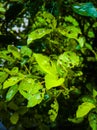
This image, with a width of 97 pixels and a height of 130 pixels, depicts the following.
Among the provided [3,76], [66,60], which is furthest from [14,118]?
[66,60]

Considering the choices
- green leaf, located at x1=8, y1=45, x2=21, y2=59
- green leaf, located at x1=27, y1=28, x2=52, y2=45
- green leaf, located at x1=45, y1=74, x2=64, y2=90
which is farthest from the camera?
green leaf, located at x1=8, y1=45, x2=21, y2=59

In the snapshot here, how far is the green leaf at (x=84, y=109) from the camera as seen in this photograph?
3.24 feet

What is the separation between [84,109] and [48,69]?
7.0 inches

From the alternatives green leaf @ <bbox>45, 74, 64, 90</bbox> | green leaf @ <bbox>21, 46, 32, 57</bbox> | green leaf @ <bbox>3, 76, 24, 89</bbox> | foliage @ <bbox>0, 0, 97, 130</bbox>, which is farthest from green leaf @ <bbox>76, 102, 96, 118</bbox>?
green leaf @ <bbox>21, 46, 32, 57</bbox>

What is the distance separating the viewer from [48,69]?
100 cm

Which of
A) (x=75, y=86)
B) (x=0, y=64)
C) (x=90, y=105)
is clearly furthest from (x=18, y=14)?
(x=90, y=105)

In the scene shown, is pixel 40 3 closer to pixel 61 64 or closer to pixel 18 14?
pixel 18 14

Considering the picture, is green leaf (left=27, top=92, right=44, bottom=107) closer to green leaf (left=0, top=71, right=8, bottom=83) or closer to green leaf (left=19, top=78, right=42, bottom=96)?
green leaf (left=19, top=78, right=42, bottom=96)

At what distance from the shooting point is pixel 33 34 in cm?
108

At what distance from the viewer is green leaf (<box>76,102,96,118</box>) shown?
986 millimetres

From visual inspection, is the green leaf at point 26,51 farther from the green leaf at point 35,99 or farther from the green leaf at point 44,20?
the green leaf at point 35,99

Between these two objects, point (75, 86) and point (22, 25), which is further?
point (22, 25)

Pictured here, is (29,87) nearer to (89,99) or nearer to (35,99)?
(35,99)

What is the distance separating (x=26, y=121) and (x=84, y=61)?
0.39 meters
